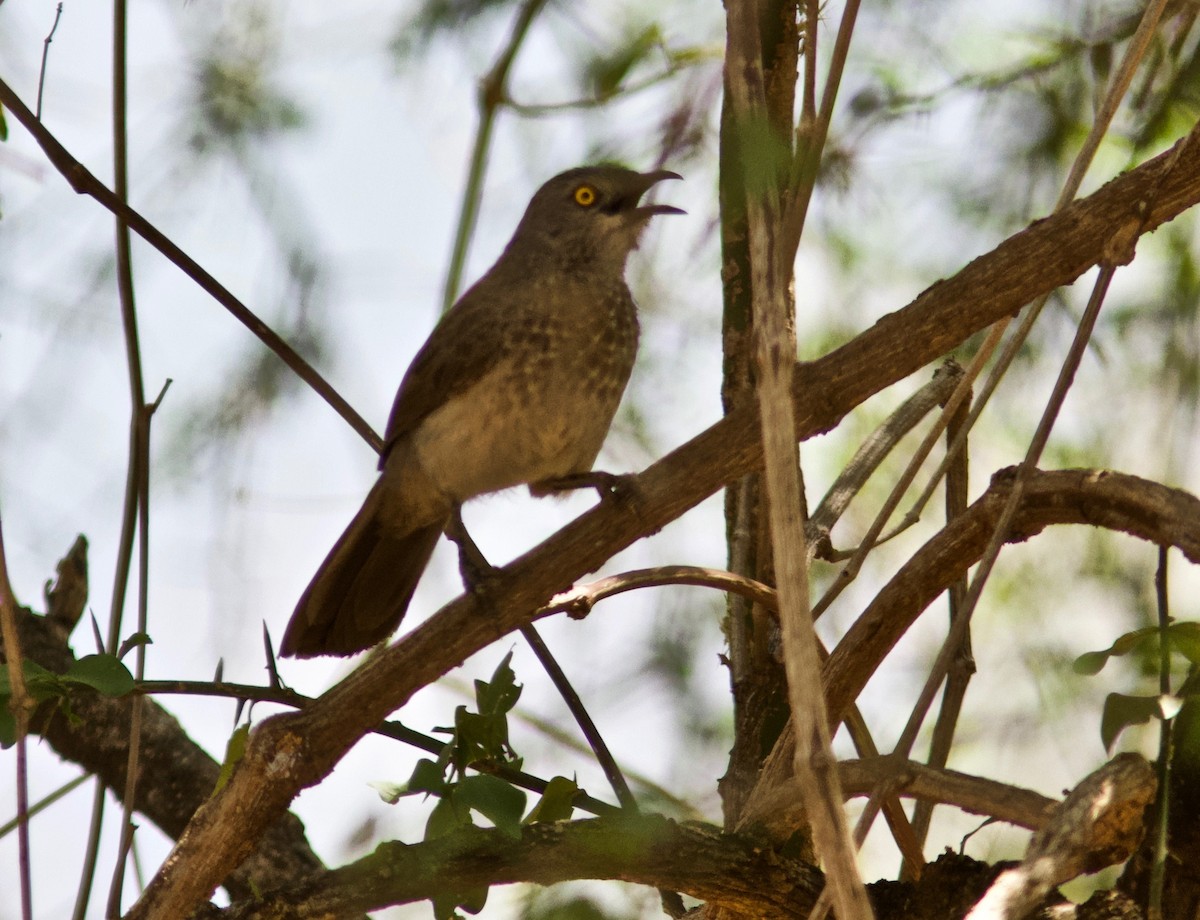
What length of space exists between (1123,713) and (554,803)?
1017 millimetres

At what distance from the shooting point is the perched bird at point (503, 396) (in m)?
3.87

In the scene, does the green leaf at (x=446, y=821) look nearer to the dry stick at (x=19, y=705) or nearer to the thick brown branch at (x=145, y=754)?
the dry stick at (x=19, y=705)

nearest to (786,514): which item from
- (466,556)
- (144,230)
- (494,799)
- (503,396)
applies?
(494,799)

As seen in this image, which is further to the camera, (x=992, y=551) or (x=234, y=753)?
(x=234, y=753)

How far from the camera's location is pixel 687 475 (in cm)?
276

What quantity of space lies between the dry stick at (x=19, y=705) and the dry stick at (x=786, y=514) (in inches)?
50.4

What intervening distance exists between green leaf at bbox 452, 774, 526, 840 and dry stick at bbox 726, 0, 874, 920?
2.81 ft

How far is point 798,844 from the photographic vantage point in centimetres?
280

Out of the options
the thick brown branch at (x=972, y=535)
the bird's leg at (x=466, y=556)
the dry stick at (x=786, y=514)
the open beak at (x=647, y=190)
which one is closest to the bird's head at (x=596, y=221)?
the open beak at (x=647, y=190)

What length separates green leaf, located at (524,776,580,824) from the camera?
2.60 m

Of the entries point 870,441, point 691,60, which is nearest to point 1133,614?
point 870,441

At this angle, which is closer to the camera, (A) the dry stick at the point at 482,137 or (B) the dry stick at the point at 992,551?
(B) the dry stick at the point at 992,551

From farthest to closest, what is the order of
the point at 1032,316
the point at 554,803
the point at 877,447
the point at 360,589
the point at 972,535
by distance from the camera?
the point at 360,589, the point at 877,447, the point at 972,535, the point at 1032,316, the point at 554,803

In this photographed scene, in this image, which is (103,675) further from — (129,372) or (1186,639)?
(1186,639)
